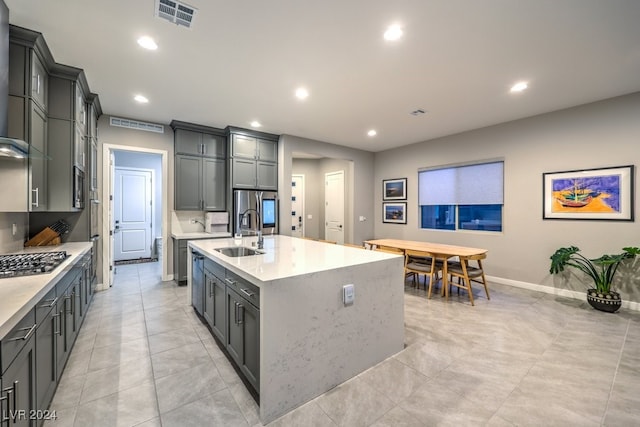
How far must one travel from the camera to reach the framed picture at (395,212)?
242 inches

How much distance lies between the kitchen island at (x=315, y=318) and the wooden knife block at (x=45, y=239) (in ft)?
7.01

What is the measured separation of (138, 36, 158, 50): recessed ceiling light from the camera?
2352mm

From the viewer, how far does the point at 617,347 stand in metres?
2.48

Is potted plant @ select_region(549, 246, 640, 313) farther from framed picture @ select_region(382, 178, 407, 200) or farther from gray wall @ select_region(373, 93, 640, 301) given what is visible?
framed picture @ select_region(382, 178, 407, 200)

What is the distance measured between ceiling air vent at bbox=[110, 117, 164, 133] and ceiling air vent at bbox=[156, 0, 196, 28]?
116 inches

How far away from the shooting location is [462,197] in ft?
16.9

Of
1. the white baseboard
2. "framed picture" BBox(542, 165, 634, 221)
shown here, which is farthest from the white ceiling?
the white baseboard

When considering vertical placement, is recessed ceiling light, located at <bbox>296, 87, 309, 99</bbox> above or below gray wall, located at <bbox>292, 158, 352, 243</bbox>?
above

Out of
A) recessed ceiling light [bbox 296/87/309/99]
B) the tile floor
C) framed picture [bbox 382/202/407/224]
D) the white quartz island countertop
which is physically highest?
recessed ceiling light [bbox 296/87/309/99]

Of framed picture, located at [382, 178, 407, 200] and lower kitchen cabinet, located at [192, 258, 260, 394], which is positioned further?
framed picture, located at [382, 178, 407, 200]

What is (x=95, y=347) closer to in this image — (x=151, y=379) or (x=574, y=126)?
(x=151, y=379)

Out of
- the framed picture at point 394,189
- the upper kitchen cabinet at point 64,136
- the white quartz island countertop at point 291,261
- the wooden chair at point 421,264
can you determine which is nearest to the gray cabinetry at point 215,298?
the white quartz island countertop at point 291,261

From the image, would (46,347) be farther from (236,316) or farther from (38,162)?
(38,162)

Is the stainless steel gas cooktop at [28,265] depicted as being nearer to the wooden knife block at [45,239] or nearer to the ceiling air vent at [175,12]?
the wooden knife block at [45,239]
